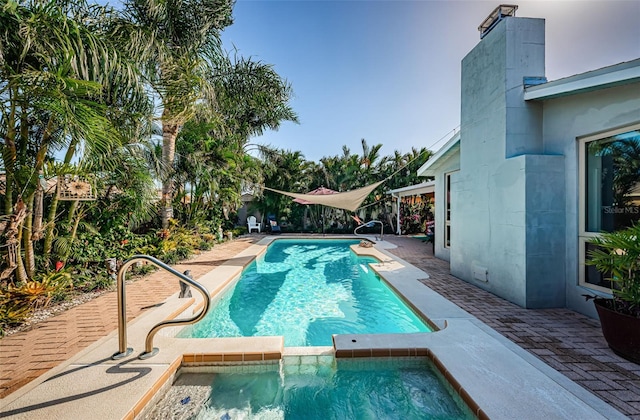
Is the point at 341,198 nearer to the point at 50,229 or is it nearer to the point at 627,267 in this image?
the point at 50,229

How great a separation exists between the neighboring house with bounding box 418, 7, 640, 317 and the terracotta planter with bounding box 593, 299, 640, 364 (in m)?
1.29

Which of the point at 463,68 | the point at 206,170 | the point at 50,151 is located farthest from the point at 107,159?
the point at 463,68

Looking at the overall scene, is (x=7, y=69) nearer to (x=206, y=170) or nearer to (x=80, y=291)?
(x=80, y=291)

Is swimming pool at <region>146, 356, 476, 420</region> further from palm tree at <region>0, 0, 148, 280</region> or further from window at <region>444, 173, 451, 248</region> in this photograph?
window at <region>444, 173, 451, 248</region>

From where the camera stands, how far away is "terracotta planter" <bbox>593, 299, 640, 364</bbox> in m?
3.11

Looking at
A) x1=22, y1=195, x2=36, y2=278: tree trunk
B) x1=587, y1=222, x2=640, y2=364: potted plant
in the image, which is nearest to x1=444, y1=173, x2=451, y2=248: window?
x1=587, y1=222, x2=640, y2=364: potted plant

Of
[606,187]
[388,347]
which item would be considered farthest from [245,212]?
[606,187]

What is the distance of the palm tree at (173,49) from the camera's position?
743 centimetres

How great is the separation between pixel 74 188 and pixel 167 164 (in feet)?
15.2

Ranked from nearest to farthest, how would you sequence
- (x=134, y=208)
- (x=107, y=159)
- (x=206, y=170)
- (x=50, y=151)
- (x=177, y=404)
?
(x=177, y=404), (x=50, y=151), (x=107, y=159), (x=134, y=208), (x=206, y=170)

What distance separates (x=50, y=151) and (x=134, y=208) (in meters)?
2.04

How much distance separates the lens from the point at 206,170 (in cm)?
1093

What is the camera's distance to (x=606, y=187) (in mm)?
4312

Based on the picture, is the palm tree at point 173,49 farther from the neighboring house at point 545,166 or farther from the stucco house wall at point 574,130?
the stucco house wall at point 574,130
